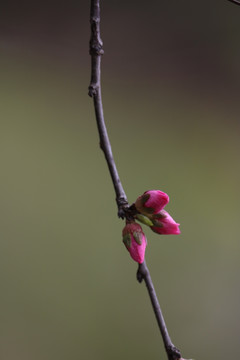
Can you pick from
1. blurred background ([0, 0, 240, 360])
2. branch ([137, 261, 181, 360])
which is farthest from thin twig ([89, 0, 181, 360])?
blurred background ([0, 0, 240, 360])

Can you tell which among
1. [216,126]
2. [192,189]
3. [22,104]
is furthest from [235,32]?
[22,104]

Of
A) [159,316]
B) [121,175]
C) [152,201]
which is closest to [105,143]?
[152,201]

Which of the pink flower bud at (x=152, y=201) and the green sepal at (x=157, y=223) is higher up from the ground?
the pink flower bud at (x=152, y=201)

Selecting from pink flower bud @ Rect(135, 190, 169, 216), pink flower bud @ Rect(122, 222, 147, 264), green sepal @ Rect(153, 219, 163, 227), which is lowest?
pink flower bud @ Rect(122, 222, 147, 264)

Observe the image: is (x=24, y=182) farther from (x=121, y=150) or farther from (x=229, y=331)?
(x=229, y=331)

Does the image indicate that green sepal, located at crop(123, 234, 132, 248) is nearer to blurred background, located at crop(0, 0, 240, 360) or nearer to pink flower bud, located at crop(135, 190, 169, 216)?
pink flower bud, located at crop(135, 190, 169, 216)

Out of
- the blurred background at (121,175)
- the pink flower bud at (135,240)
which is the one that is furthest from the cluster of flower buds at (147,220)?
the blurred background at (121,175)

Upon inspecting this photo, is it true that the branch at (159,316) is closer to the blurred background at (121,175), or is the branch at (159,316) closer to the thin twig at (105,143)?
the thin twig at (105,143)
